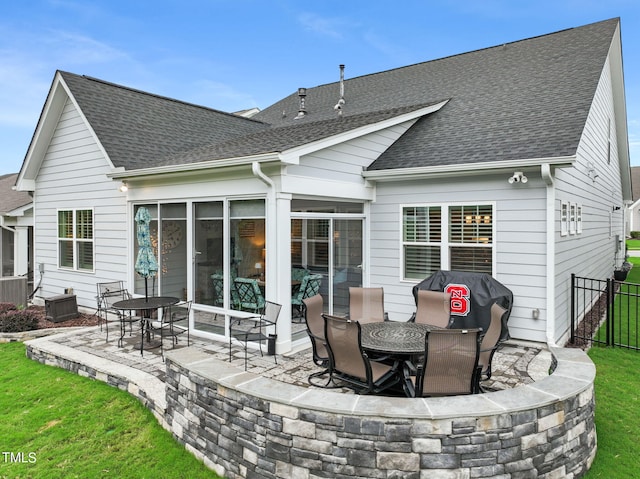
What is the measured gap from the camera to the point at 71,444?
428 centimetres

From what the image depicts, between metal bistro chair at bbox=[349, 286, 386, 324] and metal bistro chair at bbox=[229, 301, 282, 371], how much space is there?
1.08 meters

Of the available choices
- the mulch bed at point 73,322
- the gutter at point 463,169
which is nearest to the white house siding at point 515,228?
the gutter at point 463,169

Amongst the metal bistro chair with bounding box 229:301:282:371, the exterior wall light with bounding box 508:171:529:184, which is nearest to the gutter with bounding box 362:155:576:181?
the exterior wall light with bounding box 508:171:529:184

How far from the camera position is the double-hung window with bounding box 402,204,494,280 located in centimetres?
711

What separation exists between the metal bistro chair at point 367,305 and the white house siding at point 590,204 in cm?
291

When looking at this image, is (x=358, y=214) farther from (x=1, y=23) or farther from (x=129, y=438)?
(x=1, y=23)

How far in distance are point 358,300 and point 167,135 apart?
6.85 metres

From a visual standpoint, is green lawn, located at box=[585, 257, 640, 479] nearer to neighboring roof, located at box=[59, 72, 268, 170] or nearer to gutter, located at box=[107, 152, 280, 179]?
gutter, located at box=[107, 152, 280, 179]

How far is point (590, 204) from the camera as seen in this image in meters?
9.81

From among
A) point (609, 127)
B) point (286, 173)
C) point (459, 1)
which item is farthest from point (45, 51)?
point (609, 127)

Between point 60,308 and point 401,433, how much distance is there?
327 inches

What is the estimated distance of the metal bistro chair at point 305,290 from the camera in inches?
261

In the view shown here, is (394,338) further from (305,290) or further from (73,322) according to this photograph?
(73,322)

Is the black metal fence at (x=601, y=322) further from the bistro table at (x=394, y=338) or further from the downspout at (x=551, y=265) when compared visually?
the bistro table at (x=394, y=338)
